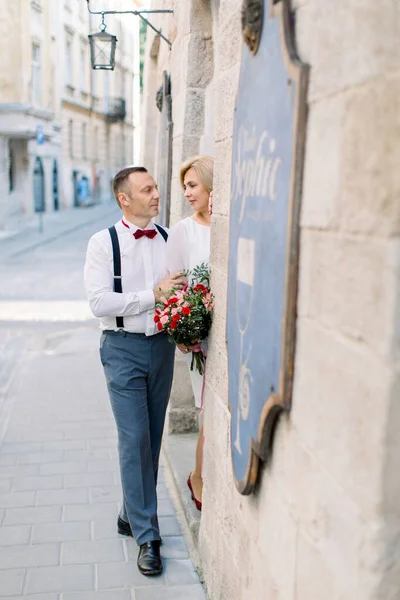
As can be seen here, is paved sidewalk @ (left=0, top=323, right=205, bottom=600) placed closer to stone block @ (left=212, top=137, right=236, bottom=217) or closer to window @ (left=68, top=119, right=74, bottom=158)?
stone block @ (left=212, top=137, right=236, bottom=217)

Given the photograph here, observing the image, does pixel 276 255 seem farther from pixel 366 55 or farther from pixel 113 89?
pixel 113 89

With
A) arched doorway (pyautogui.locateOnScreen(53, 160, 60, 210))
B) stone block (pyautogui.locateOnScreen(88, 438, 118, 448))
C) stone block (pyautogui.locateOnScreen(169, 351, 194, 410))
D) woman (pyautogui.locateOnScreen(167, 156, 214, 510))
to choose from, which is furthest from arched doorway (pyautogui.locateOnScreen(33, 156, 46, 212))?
woman (pyautogui.locateOnScreen(167, 156, 214, 510))

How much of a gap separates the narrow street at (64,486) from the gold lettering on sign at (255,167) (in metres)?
2.08

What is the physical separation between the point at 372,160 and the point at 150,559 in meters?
2.85

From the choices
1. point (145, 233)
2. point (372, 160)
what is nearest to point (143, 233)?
point (145, 233)

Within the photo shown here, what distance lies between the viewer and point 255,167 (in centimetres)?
236

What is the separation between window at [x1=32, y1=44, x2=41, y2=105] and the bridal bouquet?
27.4m

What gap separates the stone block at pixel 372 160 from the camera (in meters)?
1.47

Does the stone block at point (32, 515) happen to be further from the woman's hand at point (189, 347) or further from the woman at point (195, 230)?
the woman's hand at point (189, 347)

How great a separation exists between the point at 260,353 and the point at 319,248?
58 cm

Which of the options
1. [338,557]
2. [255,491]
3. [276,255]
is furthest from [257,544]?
[276,255]

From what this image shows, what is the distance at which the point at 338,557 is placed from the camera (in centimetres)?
176

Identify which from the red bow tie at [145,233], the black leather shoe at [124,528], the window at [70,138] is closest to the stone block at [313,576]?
the red bow tie at [145,233]

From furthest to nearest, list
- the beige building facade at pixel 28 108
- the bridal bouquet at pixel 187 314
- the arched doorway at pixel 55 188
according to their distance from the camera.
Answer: the arched doorway at pixel 55 188 → the beige building facade at pixel 28 108 → the bridal bouquet at pixel 187 314
